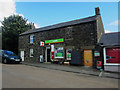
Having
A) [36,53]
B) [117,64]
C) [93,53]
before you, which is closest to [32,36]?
[36,53]

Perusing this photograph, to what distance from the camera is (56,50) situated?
14.7 metres

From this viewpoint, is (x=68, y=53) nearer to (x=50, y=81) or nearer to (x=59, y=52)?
(x=59, y=52)

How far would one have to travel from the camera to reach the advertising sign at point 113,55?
10.1 metres

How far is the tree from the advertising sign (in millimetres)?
19673

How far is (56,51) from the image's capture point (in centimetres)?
1472

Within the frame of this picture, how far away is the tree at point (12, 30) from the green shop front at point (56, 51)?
35.9ft

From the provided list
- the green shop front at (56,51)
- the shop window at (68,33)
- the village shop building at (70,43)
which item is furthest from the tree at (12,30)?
the shop window at (68,33)

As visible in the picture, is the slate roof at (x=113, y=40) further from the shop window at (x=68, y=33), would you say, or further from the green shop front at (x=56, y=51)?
the green shop front at (x=56, y=51)

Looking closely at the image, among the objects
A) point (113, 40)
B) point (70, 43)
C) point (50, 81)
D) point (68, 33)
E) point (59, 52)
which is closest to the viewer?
point (50, 81)

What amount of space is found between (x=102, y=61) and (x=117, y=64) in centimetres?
154

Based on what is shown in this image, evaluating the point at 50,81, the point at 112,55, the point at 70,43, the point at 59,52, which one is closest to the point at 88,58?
the point at 112,55

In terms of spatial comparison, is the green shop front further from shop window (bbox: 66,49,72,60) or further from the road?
the road

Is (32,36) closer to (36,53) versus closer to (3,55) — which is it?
(36,53)

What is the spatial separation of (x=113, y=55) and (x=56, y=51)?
759 centimetres
